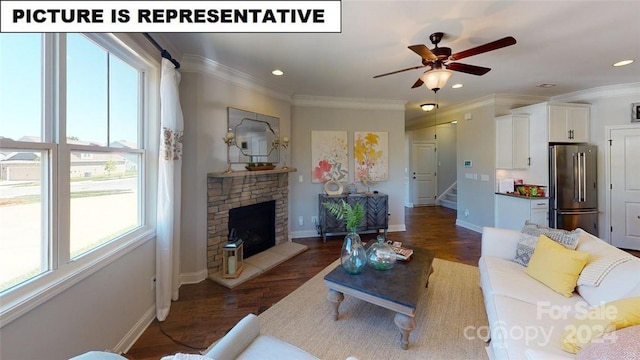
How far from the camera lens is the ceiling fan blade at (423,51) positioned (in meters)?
1.98

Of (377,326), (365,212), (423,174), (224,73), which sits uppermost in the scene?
(224,73)

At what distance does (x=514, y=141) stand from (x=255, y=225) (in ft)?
15.0

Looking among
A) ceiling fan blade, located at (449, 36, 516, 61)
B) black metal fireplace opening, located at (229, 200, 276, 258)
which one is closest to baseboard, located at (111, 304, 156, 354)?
black metal fireplace opening, located at (229, 200, 276, 258)

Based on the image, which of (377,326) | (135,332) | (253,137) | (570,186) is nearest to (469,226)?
(570,186)

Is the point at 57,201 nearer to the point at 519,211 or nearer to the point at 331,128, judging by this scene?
the point at 331,128

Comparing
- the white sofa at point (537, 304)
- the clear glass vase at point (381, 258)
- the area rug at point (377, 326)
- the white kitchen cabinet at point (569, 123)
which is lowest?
the area rug at point (377, 326)

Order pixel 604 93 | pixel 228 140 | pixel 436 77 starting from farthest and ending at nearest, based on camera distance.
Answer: pixel 604 93
pixel 228 140
pixel 436 77

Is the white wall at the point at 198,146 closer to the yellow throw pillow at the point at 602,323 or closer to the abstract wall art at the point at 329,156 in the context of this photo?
the abstract wall art at the point at 329,156

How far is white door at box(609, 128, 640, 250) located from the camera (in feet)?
12.6

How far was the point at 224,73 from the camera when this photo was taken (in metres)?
3.08

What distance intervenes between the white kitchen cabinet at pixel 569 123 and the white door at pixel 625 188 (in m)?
0.36

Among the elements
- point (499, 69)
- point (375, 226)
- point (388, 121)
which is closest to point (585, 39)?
point (499, 69)

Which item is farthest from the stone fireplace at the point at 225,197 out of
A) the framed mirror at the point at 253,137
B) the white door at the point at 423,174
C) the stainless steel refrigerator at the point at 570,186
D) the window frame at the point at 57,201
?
the white door at the point at 423,174

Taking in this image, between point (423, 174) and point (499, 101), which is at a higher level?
point (499, 101)
